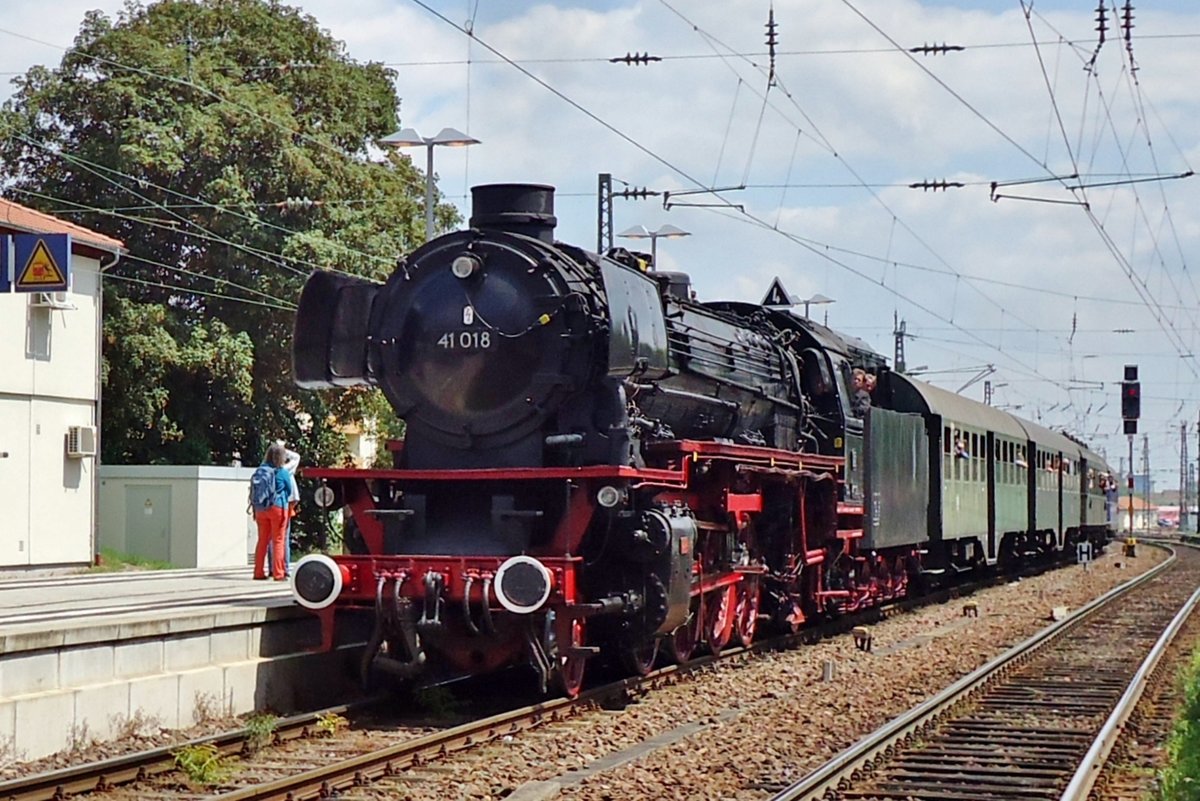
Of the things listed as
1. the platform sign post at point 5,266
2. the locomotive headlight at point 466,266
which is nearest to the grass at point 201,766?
the locomotive headlight at point 466,266

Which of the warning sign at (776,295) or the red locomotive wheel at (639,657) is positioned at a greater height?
the warning sign at (776,295)

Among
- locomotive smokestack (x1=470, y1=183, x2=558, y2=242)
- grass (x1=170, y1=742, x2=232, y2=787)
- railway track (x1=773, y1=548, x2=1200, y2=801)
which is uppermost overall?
locomotive smokestack (x1=470, y1=183, x2=558, y2=242)

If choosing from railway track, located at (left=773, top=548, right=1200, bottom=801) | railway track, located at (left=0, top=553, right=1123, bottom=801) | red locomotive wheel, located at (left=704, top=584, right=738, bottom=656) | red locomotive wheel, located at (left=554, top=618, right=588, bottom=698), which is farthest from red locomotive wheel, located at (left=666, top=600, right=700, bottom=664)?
railway track, located at (left=773, top=548, right=1200, bottom=801)

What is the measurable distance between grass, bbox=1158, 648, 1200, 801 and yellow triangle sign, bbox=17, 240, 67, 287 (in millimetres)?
14575

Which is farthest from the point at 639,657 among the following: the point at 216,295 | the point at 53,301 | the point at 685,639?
the point at 216,295

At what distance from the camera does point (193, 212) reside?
32.0 meters

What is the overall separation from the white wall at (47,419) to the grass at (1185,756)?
1781cm

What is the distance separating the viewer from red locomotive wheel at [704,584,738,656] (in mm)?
15016

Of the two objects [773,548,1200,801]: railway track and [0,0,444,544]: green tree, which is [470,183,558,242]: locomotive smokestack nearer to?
[773,548,1200,801]: railway track

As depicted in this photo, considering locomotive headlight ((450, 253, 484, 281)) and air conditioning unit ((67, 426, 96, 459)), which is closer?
locomotive headlight ((450, 253, 484, 281))

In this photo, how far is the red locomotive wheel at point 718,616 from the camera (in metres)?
15.0

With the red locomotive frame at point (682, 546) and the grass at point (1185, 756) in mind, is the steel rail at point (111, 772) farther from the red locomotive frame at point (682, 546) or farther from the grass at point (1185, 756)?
the grass at point (1185, 756)

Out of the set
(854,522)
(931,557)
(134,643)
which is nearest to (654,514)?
(134,643)

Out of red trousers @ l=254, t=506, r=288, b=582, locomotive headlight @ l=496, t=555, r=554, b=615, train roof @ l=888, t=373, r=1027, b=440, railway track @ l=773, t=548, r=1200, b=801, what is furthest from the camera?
train roof @ l=888, t=373, r=1027, b=440
